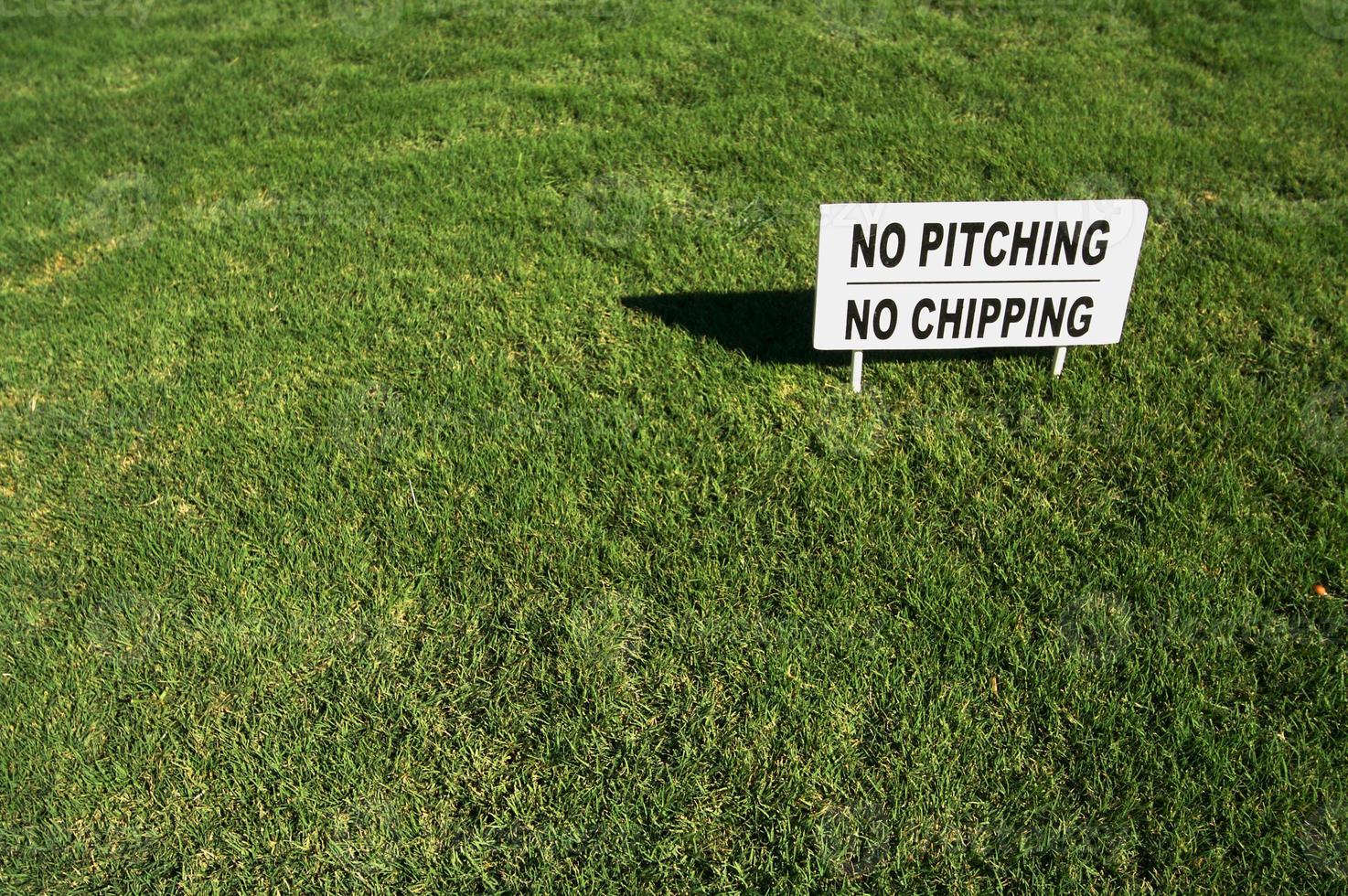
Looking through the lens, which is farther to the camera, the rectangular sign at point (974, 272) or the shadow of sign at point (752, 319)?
the shadow of sign at point (752, 319)

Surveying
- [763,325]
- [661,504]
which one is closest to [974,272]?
[763,325]

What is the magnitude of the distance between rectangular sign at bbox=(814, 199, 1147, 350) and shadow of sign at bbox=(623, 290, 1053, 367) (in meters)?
0.25

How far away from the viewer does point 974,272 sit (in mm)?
2961

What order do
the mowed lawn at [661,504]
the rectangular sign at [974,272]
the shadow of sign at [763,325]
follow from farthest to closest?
Result: the shadow of sign at [763,325], the rectangular sign at [974,272], the mowed lawn at [661,504]

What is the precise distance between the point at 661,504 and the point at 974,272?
4.04 feet

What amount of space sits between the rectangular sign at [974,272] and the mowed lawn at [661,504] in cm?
24

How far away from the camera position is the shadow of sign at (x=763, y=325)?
334cm

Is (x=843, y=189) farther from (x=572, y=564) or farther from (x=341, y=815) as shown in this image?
(x=341, y=815)

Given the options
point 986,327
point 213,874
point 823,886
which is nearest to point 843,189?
point 986,327

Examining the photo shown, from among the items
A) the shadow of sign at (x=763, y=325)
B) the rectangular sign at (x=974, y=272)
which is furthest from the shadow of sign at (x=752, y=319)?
the rectangular sign at (x=974, y=272)

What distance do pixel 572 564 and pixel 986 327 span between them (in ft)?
5.08

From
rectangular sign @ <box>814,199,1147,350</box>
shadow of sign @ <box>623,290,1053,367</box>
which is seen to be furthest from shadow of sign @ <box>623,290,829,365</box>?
rectangular sign @ <box>814,199,1147,350</box>

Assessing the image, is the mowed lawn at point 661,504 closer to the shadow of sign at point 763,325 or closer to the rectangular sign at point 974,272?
the shadow of sign at point 763,325

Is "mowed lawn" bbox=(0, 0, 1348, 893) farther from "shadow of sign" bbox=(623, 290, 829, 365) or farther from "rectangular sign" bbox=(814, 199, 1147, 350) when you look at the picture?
"rectangular sign" bbox=(814, 199, 1147, 350)
